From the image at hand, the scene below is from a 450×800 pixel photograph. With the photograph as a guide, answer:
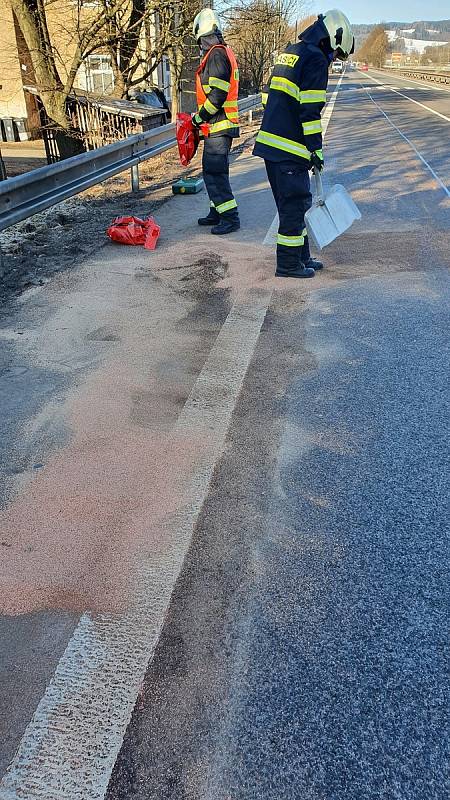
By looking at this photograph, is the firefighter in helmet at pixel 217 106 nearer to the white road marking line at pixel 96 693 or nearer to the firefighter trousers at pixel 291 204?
the firefighter trousers at pixel 291 204

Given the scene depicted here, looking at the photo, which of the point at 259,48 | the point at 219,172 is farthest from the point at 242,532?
the point at 259,48

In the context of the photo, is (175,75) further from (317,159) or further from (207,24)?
(317,159)

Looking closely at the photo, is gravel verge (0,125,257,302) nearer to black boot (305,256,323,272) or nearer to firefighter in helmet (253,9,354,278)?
firefighter in helmet (253,9,354,278)

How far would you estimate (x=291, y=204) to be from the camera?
5.29 metres

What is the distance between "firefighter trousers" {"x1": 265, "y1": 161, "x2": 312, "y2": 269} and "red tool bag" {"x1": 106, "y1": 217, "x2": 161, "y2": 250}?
1577 mm

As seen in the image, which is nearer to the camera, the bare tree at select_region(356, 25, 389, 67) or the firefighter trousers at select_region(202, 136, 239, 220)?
the firefighter trousers at select_region(202, 136, 239, 220)

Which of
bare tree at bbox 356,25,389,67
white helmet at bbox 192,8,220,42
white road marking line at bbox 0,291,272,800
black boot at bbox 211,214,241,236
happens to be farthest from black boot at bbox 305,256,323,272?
bare tree at bbox 356,25,389,67

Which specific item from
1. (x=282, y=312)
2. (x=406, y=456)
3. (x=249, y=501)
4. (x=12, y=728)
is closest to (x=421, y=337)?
(x=282, y=312)

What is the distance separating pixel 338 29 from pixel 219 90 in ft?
6.34

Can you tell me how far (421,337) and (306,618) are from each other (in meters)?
2.70

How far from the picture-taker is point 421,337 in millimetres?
4184

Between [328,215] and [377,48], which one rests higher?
[377,48]

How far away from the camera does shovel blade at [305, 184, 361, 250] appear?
5.54 m

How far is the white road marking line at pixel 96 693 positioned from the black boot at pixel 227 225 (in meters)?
4.70
